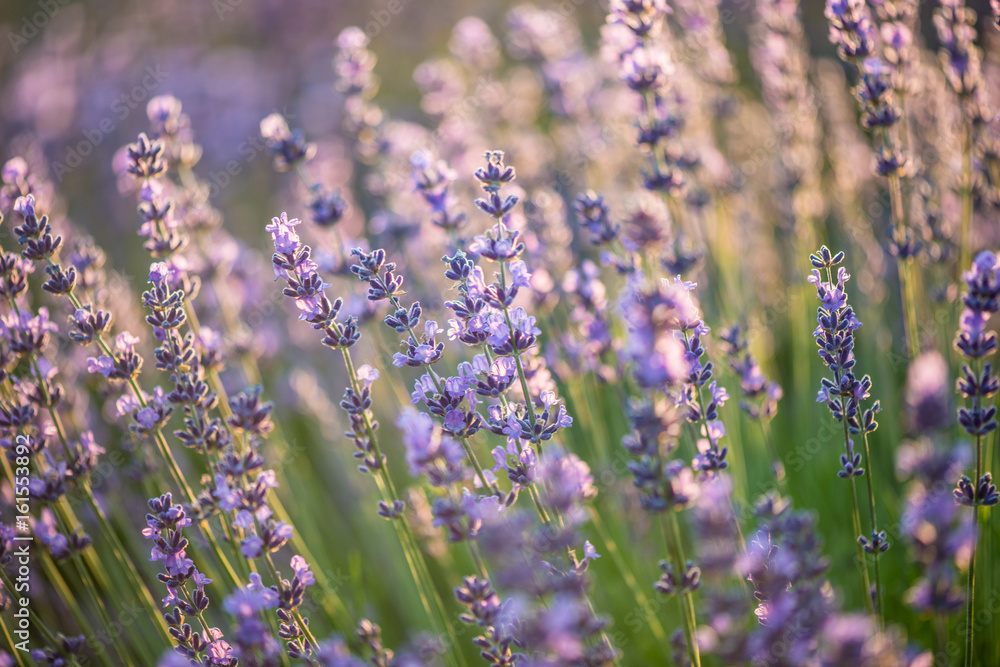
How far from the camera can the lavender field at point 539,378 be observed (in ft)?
5.01

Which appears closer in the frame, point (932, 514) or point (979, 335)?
point (932, 514)

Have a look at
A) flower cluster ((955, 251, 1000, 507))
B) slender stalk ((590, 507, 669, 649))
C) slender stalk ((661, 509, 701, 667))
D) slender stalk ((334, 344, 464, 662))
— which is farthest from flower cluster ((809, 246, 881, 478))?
slender stalk ((334, 344, 464, 662))

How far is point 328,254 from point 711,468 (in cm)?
168

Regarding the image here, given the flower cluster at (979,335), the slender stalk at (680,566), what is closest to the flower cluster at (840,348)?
the flower cluster at (979,335)

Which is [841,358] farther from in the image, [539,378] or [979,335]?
[539,378]

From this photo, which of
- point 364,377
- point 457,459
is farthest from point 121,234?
point 457,459

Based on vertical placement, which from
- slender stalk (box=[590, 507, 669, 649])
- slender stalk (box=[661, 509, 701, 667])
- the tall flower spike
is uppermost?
the tall flower spike

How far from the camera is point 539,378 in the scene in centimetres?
192

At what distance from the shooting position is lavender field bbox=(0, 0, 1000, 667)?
153 cm

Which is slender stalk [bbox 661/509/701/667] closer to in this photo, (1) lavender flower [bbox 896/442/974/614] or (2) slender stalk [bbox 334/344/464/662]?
(1) lavender flower [bbox 896/442/974/614]

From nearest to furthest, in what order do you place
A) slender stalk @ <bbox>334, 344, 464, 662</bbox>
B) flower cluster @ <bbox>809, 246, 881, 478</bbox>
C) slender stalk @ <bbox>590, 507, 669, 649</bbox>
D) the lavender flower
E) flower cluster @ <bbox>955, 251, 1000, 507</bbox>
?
the lavender flower < flower cluster @ <bbox>955, 251, 1000, 507</bbox> < flower cluster @ <bbox>809, 246, 881, 478</bbox> < slender stalk @ <bbox>334, 344, 464, 662</bbox> < slender stalk @ <bbox>590, 507, 669, 649</bbox>

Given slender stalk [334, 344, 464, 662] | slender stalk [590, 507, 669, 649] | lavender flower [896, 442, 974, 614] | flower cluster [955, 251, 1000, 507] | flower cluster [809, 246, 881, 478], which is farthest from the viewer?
slender stalk [590, 507, 669, 649]

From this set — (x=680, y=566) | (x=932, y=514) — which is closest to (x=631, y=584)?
(x=680, y=566)

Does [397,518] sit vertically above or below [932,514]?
below
